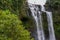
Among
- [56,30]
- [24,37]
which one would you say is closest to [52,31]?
[56,30]

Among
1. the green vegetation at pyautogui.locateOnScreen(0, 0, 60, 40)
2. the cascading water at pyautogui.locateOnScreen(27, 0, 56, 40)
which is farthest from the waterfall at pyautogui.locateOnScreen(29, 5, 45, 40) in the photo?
the green vegetation at pyautogui.locateOnScreen(0, 0, 60, 40)

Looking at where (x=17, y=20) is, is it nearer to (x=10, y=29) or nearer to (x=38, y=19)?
(x=10, y=29)

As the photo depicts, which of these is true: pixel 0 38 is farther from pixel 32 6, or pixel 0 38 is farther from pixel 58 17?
pixel 58 17

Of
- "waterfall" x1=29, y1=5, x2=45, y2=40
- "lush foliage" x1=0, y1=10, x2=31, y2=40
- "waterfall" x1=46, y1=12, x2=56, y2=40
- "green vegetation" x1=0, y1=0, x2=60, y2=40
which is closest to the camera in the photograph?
"lush foliage" x1=0, y1=10, x2=31, y2=40

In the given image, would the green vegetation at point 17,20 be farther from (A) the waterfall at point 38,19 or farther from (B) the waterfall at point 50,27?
(A) the waterfall at point 38,19

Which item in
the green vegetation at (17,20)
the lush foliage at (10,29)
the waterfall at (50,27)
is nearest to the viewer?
the lush foliage at (10,29)

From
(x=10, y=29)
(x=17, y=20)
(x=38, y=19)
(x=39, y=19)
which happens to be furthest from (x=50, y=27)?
(x=10, y=29)

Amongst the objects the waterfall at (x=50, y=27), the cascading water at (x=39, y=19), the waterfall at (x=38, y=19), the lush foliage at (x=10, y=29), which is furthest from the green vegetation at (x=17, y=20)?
the waterfall at (x=38, y=19)

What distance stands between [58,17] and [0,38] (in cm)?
1690

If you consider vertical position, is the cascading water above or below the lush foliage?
below

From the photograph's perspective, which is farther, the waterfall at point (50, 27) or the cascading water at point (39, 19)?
the waterfall at point (50, 27)

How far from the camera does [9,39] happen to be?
18391 millimetres

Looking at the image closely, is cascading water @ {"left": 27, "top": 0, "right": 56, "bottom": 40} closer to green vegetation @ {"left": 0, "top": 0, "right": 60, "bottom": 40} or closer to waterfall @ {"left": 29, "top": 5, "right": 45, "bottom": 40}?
waterfall @ {"left": 29, "top": 5, "right": 45, "bottom": 40}

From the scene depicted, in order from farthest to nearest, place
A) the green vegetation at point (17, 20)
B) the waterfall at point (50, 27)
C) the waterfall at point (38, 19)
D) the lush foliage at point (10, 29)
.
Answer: the waterfall at point (50, 27)
the waterfall at point (38, 19)
the green vegetation at point (17, 20)
the lush foliage at point (10, 29)
